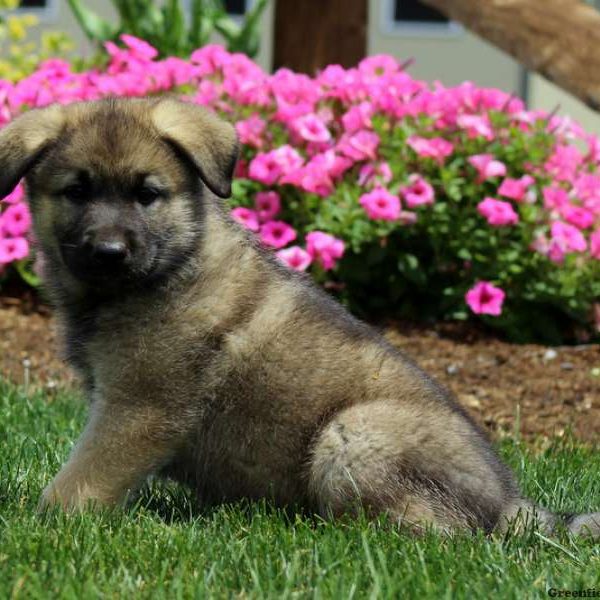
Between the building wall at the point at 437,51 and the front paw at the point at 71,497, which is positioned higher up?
the front paw at the point at 71,497

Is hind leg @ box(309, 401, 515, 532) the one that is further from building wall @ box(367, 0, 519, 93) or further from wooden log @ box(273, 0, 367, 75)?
building wall @ box(367, 0, 519, 93)

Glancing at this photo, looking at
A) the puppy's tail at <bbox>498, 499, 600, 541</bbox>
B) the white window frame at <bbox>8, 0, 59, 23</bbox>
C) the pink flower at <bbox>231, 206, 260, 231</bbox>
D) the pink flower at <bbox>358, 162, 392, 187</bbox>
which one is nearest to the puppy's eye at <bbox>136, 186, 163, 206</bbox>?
the puppy's tail at <bbox>498, 499, 600, 541</bbox>

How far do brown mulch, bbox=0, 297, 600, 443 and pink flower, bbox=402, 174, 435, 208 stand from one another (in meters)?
0.73

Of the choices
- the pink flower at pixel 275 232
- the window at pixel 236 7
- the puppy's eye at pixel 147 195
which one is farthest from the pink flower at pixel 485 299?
the window at pixel 236 7

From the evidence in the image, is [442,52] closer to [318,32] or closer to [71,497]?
[318,32]

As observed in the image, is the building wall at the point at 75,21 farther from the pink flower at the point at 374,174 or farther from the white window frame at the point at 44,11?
the pink flower at the point at 374,174

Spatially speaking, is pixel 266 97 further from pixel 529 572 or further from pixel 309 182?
pixel 529 572

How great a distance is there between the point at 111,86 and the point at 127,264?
399cm

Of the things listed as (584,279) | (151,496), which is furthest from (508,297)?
(151,496)

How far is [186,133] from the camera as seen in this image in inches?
147

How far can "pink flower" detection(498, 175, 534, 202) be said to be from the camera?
6.73m

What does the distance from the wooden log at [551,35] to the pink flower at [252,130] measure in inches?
74.9

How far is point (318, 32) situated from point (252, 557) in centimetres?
688

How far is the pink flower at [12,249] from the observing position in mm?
7000
